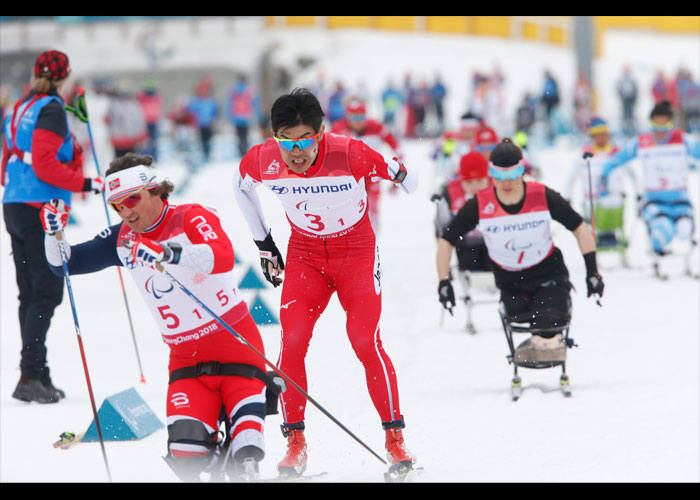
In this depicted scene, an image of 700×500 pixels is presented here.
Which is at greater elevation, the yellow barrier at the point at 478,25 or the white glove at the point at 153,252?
the yellow barrier at the point at 478,25

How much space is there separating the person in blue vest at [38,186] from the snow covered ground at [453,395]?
14.6 inches

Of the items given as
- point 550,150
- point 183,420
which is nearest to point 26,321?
point 183,420

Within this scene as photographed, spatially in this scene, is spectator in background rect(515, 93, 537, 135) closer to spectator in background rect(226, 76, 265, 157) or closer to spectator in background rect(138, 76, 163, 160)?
spectator in background rect(226, 76, 265, 157)

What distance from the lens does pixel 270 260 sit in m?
5.68

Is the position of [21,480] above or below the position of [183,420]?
below

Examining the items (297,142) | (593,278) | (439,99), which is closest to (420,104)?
(439,99)

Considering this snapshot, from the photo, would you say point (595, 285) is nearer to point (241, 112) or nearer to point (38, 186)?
point (38, 186)

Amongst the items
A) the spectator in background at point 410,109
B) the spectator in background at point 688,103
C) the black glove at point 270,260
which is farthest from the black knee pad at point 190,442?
the spectator in background at point 410,109

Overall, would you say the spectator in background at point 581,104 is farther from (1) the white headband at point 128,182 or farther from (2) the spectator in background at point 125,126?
(1) the white headband at point 128,182

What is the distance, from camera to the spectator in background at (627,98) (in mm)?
27766

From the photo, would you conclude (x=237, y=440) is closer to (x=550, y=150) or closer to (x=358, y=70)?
(x=550, y=150)

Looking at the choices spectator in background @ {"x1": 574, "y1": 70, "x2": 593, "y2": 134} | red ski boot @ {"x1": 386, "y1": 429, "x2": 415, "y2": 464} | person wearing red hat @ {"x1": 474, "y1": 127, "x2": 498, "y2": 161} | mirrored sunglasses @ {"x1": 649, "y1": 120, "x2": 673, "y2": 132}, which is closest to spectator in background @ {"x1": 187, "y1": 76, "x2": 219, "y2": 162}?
spectator in background @ {"x1": 574, "y1": 70, "x2": 593, "y2": 134}
